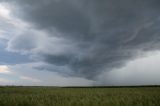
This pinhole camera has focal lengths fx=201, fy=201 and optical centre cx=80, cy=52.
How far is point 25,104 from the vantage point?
1349cm

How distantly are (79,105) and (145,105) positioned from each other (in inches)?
155

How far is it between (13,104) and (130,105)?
7.43 metres

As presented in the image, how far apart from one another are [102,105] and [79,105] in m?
1.40

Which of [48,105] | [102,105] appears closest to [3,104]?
[48,105]

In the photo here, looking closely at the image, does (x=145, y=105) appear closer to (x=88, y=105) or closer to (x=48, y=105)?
(x=88, y=105)

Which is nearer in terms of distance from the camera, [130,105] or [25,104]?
[130,105]

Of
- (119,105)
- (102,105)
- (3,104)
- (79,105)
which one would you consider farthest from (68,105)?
(3,104)

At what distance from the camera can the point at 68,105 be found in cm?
1213

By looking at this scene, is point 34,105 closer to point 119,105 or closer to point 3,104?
point 3,104

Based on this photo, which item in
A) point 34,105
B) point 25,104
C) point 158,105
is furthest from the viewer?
point 25,104

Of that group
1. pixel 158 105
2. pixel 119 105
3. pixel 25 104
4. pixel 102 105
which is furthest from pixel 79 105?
pixel 158 105

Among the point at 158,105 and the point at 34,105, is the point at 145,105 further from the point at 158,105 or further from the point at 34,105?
the point at 34,105

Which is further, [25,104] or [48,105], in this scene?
[25,104]

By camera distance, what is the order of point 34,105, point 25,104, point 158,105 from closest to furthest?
point 158,105
point 34,105
point 25,104
